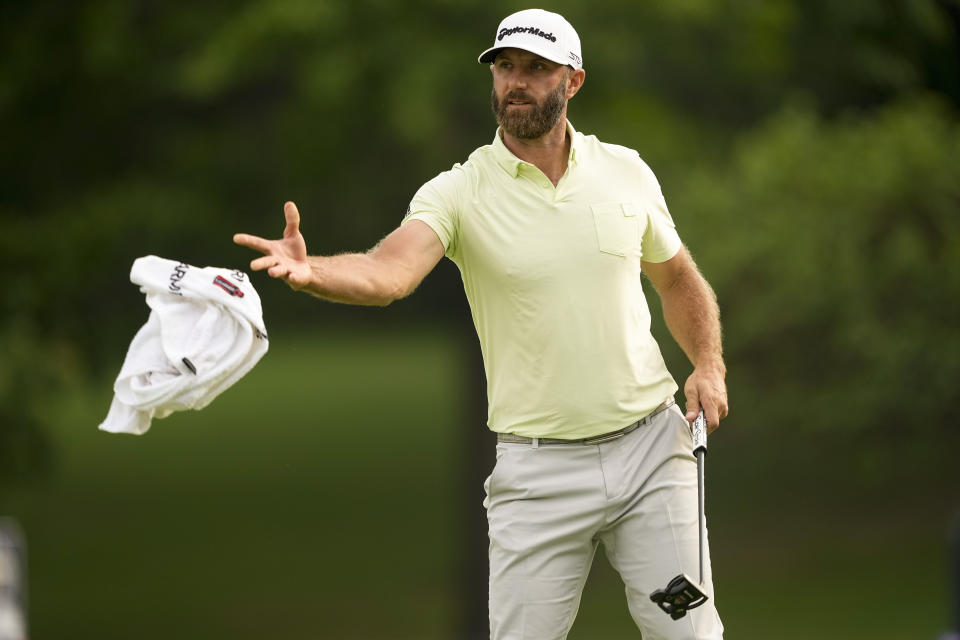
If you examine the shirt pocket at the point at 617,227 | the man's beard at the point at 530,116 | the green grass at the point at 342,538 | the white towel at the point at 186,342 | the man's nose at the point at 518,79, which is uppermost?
the man's nose at the point at 518,79

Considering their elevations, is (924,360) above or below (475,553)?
above

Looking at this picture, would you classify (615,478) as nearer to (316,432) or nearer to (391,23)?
(391,23)

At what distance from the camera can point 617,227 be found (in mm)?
4242

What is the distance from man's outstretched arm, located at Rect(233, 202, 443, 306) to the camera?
3.69 meters

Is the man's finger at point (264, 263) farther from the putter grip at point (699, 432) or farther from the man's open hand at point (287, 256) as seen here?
the putter grip at point (699, 432)

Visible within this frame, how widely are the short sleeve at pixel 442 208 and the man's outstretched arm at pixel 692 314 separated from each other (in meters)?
0.67

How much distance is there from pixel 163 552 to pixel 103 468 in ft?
10.1

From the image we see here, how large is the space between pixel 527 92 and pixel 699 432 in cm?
106

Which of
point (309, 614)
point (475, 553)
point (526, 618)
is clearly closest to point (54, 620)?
point (309, 614)

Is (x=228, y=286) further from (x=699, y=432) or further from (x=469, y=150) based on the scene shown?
(x=469, y=150)

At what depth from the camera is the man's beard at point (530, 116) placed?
424 cm

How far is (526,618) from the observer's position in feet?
14.0

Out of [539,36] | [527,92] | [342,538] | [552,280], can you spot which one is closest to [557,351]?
[552,280]

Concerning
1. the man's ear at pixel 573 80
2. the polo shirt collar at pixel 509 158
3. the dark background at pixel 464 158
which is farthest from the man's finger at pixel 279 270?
the dark background at pixel 464 158
